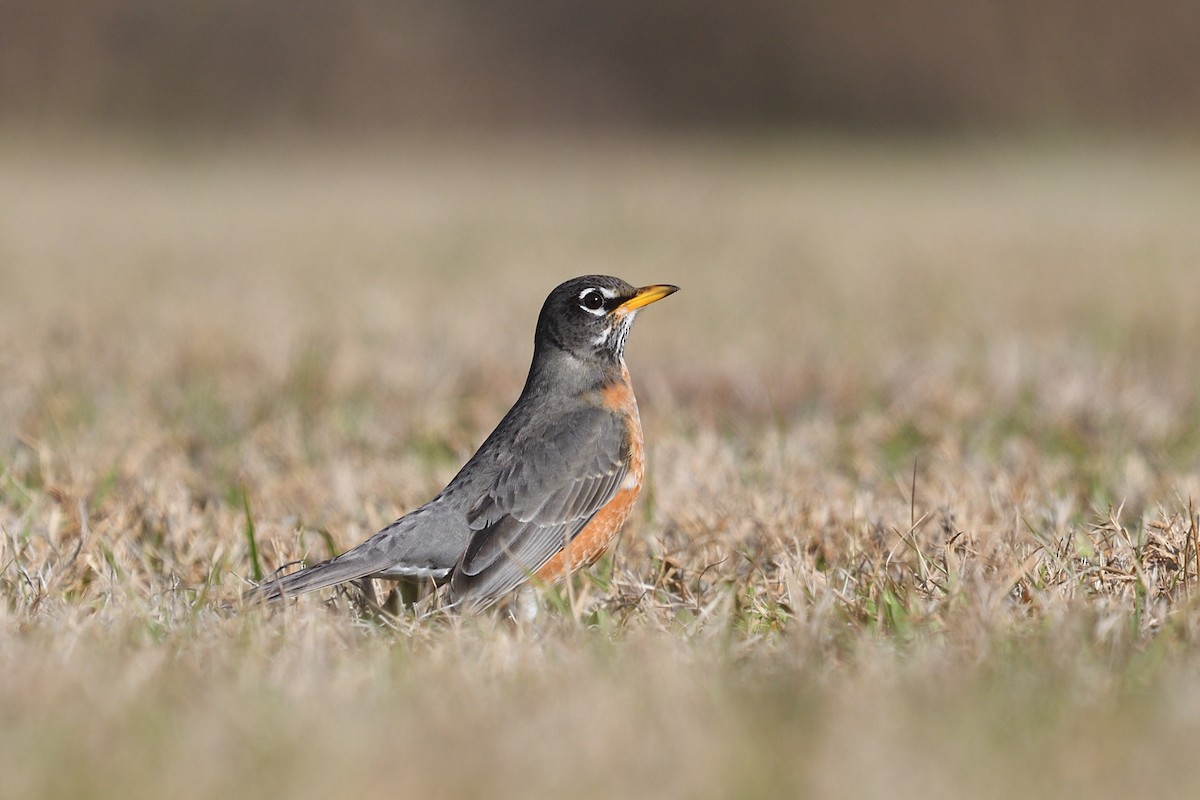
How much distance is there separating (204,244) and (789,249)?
4.98m

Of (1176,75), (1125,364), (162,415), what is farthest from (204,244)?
(1176,75)

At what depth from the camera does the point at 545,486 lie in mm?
4008

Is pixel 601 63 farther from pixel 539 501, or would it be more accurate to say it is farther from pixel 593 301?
pixel 539 501

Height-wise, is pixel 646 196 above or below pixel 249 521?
below

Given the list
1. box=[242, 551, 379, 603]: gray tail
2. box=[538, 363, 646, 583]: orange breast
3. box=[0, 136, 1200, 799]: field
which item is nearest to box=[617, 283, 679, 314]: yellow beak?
box=[538, 363, 646, 583]: orange breast

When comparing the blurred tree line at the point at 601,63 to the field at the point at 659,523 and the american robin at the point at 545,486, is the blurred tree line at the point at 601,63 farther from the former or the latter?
the american robin at the point at 545,486

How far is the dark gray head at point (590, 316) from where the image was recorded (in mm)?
4473

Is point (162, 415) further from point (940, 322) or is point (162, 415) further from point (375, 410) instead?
point (940, 322)

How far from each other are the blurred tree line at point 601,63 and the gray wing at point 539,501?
65.5 ft

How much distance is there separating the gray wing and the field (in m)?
A: 0.17

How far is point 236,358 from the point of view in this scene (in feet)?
23.6

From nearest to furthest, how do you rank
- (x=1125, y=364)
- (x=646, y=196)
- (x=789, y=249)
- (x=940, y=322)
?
1. (x=1125, y=364)
2. (x=940, y=322)
3. (x=789, y=249)
4. (x=646, y=196)

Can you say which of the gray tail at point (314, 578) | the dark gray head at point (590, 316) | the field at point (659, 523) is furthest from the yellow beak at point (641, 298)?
the gray tail at point (314, 578)

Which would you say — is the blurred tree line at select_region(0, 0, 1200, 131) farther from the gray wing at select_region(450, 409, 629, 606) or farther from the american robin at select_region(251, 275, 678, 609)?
the gray wing at select_region(450, 409, 629, 606)
